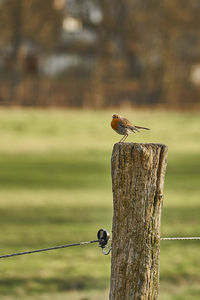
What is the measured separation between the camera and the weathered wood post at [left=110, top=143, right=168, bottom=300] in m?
4.07

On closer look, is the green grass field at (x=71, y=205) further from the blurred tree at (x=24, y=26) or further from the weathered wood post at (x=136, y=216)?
the blurred tree at (x=24, y=26)

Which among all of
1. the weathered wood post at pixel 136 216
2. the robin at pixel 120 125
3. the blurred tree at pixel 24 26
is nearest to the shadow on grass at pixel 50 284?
the robin at pixel 120 125

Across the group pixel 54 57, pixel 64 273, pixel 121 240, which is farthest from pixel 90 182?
pixel 54 57

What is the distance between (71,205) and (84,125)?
21331 millimetres

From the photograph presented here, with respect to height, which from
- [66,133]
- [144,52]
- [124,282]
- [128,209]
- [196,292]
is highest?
[144,52]

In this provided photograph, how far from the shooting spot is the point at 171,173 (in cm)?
2438

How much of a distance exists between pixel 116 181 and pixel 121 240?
1.07 feet

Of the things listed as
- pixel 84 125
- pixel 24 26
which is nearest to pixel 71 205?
pixel 84 125

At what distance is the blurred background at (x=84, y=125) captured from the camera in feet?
34.3

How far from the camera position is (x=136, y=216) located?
411cm

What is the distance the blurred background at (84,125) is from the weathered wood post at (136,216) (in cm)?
414

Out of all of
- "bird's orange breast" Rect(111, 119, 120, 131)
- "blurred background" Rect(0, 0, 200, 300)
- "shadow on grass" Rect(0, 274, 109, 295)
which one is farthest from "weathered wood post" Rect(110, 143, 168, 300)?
"shadow on grass" Rect(0, 274, 109, 295)

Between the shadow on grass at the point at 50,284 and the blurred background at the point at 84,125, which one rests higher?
the blurred background at the point at 84,125

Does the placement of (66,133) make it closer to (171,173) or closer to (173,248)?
(171,173)
